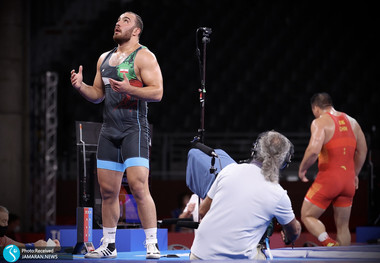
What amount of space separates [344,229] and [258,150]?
2470mm

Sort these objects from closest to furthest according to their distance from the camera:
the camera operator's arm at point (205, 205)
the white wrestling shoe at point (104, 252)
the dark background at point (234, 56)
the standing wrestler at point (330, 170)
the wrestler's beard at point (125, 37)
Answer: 1. the camera operator's arm at point (205, 205)
2. the white wrestling shoe at point (104, 252)
3. the wrestler's beard at point (125, 37)
4. the standing wrestler at point (330, 170)
5. the dark background at point (234, 56)

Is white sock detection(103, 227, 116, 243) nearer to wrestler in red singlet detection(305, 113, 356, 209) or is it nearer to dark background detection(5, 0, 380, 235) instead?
wrestler in red singlet detection(305, 113, 356, 209)

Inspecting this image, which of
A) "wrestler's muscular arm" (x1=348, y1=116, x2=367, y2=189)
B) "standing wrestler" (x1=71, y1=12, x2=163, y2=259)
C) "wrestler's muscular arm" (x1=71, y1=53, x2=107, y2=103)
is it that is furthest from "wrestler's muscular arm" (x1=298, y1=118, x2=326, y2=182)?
"wrestler's muscular arm" (x1=71, y1=53, x2=107, y2=103)

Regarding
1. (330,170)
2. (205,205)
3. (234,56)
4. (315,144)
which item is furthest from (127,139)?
(234,56)

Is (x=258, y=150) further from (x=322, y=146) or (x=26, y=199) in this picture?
(x=26, y=199)

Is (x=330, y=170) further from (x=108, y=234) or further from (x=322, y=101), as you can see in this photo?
(x=108, y=234)

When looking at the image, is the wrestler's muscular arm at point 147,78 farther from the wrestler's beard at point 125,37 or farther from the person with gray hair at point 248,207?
the person with gray hair at point 248,207

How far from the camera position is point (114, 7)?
13484 mm

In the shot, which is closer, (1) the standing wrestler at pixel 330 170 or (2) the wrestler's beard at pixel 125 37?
(2) the wrestler's beard at pixel 125 37

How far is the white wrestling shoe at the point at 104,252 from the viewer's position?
11.7ft
